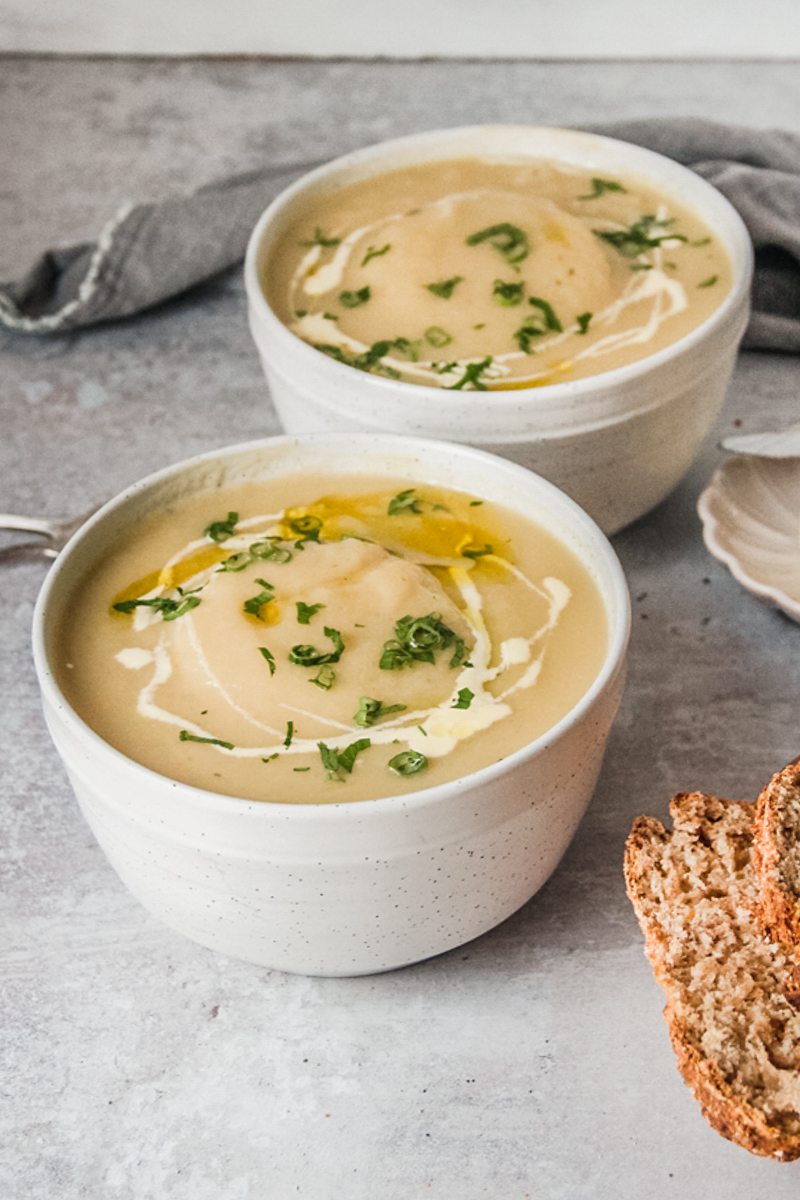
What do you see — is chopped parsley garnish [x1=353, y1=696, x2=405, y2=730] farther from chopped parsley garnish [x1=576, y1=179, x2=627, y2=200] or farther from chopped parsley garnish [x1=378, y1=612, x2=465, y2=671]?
chopped parsley garnish [x1=576, y1=179, x2=627, y2=200]

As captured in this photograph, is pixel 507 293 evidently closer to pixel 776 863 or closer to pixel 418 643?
pixel 418 643

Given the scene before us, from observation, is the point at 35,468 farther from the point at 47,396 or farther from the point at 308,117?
the point at 308,117

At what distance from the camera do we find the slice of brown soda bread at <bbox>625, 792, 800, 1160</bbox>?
134 cm

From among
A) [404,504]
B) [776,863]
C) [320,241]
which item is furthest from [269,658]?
[320,241]

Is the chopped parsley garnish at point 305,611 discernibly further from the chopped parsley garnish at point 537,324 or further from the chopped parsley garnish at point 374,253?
the chopped parsley garnish at point 374,253

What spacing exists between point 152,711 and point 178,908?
195mm

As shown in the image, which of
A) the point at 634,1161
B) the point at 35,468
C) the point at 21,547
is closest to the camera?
the point at 634,1161

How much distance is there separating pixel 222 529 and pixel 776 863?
719 millimetres

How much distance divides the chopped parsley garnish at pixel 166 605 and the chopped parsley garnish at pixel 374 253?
2.37 ft

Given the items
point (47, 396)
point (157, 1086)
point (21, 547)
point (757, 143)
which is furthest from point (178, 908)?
point (757, 143)

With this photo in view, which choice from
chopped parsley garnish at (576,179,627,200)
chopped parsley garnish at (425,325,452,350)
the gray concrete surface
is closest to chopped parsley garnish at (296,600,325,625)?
the gray concrete surface

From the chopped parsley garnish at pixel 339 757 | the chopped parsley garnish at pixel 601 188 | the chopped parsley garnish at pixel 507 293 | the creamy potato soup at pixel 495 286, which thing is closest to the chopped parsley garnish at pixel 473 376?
the creamy potato soup at pixel 495 286

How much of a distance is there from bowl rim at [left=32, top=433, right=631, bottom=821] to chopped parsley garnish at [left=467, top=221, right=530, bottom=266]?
408mm

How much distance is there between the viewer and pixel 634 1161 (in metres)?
1.42
